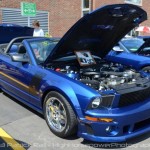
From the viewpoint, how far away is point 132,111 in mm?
3824

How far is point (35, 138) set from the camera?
422 centimetres

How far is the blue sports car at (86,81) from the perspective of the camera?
3771mm

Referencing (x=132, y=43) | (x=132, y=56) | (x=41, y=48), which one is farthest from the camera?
(x=132, y=43)

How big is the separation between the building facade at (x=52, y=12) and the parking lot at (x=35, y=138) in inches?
463

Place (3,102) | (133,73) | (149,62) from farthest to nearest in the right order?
(149,62)
(3,102)
(133,73)

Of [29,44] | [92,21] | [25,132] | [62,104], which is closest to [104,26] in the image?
[92,21]

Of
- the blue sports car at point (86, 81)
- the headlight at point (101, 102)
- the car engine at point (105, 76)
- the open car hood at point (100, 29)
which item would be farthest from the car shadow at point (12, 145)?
the open car hood at point (100, 29)

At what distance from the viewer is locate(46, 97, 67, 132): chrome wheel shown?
4135mm

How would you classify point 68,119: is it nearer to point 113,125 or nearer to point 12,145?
point 113,125

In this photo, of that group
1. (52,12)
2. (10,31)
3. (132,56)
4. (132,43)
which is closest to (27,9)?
(10,31)

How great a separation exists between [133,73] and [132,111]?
114 centimetres

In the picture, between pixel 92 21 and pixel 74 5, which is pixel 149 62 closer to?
pixel 92 21

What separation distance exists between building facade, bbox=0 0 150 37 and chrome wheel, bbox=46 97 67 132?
40.4 ft

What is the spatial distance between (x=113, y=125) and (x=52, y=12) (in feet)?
49.7
